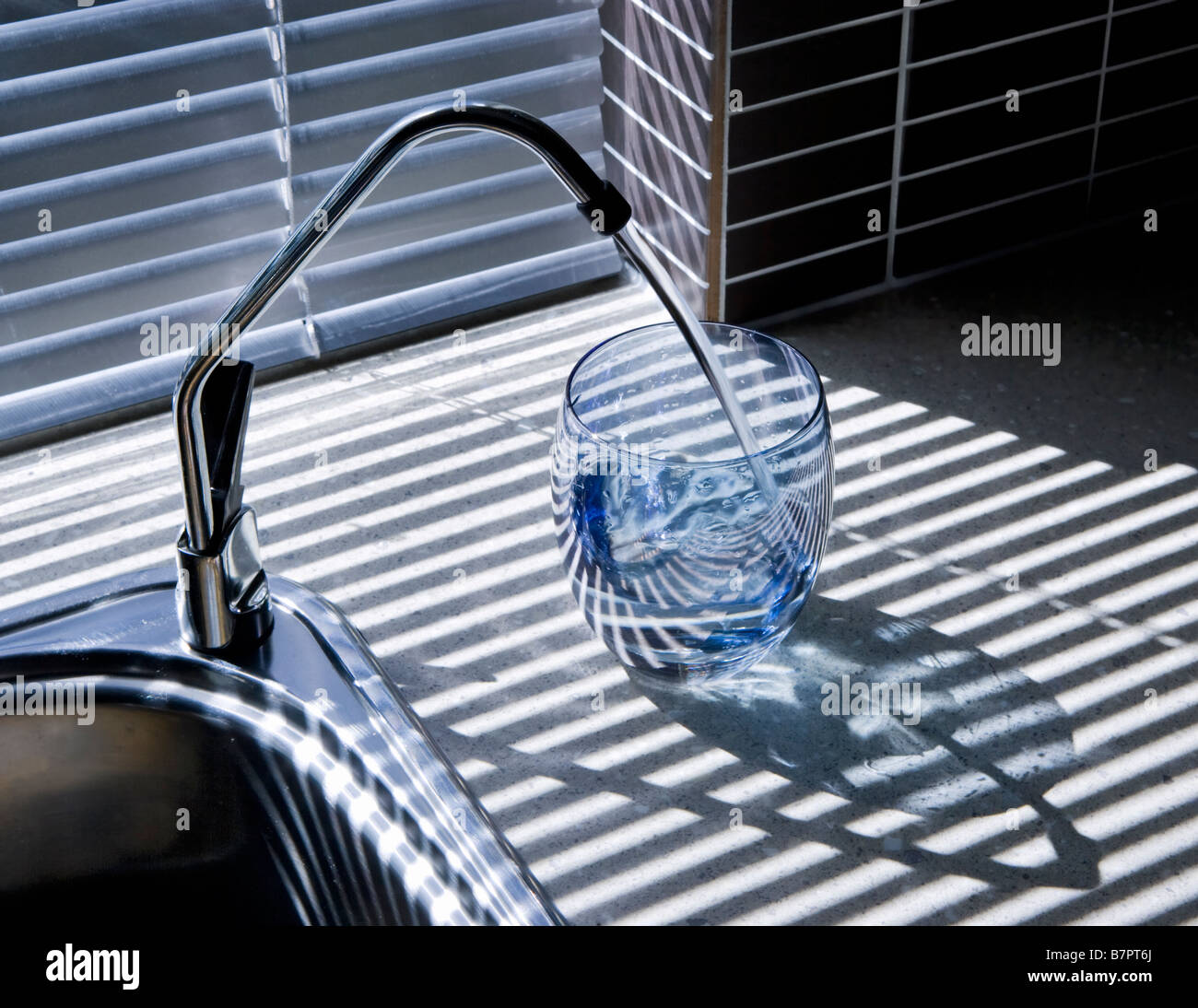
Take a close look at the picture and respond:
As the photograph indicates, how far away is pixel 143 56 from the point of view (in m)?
1.17

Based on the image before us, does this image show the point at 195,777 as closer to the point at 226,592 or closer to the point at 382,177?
the point at 226,592

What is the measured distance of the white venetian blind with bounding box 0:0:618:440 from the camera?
3.84 feet

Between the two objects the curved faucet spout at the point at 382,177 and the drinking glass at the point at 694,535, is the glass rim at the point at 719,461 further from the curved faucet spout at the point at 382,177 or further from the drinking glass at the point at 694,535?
the curved faucet spout at the point at 382,177

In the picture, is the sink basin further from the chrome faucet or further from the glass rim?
the glass rim

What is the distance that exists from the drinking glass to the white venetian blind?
40 centimetres

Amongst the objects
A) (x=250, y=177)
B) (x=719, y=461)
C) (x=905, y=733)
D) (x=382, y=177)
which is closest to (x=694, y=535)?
(x=719, y=461)

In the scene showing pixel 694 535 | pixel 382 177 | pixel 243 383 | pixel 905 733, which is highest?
pixel 382 177

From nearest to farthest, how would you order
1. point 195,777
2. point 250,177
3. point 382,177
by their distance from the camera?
point 382,177, point 195,777, point 250,177

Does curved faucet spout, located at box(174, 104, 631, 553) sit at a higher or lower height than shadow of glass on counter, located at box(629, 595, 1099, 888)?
higher

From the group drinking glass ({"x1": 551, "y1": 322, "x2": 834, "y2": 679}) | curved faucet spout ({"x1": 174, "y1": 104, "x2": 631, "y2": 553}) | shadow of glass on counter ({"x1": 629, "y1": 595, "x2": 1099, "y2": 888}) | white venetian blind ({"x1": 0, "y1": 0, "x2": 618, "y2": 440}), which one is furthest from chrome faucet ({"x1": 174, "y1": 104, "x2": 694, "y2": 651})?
white venetian blind ({"x1": 0, "y1": 0, "x2": 618, "y2": 440})

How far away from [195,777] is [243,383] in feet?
0.77

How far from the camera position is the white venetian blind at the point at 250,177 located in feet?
3.84

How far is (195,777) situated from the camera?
90 centimetres
